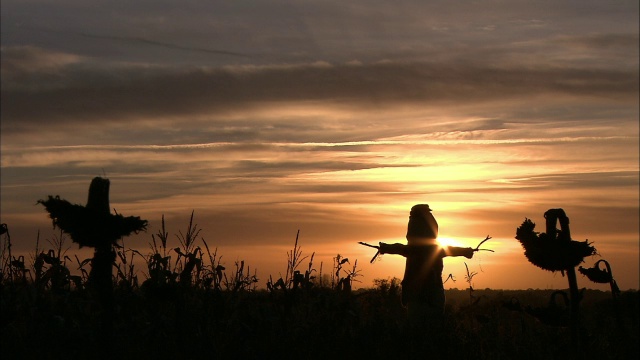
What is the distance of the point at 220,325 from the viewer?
8.27 meters

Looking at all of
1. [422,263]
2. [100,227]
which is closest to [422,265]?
[422,263]

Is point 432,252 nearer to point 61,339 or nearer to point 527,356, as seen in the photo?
point 527,356

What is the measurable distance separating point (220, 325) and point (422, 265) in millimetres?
4008

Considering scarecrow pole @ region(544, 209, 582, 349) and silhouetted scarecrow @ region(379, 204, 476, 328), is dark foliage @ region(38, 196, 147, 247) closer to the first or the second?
scarecrow pole @ region(544, 209, 582, 349)

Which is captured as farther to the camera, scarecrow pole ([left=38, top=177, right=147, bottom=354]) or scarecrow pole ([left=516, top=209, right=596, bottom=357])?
scarecrow pole ([left=38, top=177, right=147, bottom=354])

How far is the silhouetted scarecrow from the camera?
441 inches

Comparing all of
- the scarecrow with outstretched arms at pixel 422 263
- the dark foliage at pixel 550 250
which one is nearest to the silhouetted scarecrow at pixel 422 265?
the scarecrow with outstretched arms at pixel 422 263

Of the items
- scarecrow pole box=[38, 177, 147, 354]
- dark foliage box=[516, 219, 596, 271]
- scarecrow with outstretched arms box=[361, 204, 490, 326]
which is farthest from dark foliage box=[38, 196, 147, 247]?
scarecrow with outstretched arms box=[361, 204, 490, 326]

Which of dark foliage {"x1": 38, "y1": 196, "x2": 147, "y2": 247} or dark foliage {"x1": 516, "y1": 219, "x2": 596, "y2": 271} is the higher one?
dark foliage {"x1": 38, "y1": 196, "x2": 147, "y2": 247}

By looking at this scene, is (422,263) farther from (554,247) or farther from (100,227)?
(100,227)

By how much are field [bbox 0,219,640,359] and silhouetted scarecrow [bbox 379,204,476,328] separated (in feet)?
3.97

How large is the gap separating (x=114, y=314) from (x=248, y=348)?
1.35 m

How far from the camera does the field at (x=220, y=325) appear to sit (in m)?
7.18

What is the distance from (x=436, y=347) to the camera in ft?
28.1
